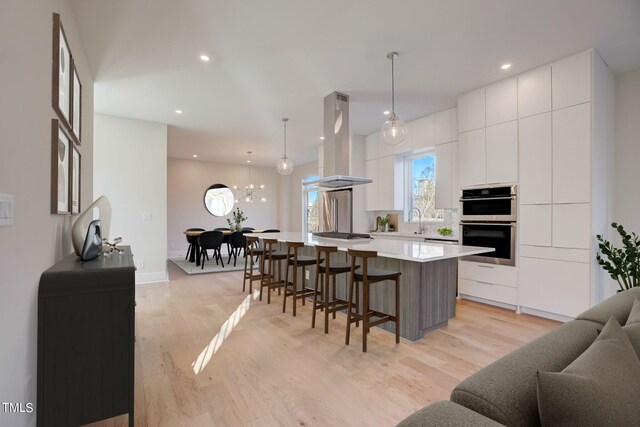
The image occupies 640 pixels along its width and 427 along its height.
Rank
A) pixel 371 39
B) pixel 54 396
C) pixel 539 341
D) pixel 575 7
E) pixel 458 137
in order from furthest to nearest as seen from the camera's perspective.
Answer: pixel 458 137 → pixel 371 39 → pixel 575 7 → pixel 54 396 → pixel 539 341

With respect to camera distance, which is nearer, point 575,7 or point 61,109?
point 61,109

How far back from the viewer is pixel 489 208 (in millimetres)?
3820

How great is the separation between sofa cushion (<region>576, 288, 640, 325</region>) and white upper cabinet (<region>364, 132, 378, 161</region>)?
485 cm

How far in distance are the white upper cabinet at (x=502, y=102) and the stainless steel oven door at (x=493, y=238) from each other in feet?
4.27

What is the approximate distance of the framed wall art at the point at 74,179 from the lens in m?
2.15

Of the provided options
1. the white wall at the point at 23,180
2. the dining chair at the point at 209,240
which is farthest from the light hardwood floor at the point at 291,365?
the dining chair at the point at 209,240

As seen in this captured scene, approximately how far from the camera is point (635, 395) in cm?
69

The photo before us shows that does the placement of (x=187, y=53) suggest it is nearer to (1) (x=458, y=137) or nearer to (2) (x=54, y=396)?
(2) (x=54, y=396)

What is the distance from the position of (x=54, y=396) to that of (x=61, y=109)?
1590 millimetres

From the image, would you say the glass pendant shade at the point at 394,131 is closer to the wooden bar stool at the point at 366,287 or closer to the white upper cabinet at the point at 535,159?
the wooden bar stool at the point at 366,287

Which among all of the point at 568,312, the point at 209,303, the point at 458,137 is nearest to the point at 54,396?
the point at 209,303

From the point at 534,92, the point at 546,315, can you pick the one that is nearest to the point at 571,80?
the point at 534,92

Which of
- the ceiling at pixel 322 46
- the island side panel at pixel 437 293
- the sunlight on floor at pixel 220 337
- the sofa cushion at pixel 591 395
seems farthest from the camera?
the island side panel at pixel 437 293

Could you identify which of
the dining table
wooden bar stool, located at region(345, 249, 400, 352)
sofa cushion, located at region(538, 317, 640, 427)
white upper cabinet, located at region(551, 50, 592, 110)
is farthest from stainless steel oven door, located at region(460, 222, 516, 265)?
the dining table
